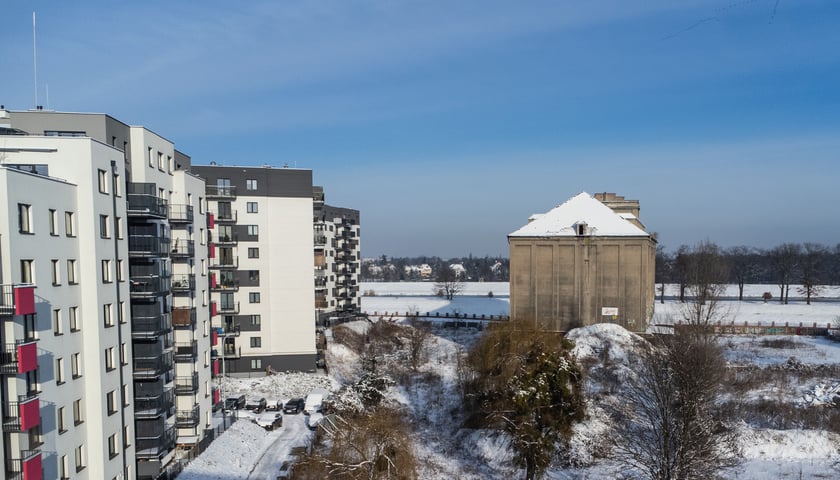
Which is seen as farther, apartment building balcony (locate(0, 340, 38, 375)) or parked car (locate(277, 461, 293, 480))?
parked car (locate(277, 461, 293, 480))

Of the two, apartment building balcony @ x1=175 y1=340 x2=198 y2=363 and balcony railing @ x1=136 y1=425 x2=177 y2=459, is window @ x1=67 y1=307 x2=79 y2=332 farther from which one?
apartment building balcony @ x1=175 y1=340 x2=198 y2=363

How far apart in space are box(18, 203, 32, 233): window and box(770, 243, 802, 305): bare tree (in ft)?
339

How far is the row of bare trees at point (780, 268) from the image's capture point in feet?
294

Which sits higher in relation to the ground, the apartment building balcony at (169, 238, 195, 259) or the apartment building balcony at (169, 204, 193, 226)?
the apartment building balcony at (169, 204, 193, 226)

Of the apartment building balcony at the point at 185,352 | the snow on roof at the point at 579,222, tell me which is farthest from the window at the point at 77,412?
the snow on roof at the point at 579,222

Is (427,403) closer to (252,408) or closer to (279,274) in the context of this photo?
(252,408)

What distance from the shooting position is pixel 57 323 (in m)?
19.4

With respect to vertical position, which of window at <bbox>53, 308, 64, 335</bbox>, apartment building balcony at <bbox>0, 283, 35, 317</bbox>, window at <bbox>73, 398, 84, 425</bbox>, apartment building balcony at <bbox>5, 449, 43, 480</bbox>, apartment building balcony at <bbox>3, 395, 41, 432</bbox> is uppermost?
apartment building balcony at <bbox>0, 283, 35, 317</bbox>

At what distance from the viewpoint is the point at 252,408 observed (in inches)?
1532

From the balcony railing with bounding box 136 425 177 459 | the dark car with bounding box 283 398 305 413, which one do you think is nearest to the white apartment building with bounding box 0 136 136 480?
the balcony railing with bounding box 136 425 177 459

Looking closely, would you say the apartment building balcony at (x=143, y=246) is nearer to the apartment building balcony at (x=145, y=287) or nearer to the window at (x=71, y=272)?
the apartment building balcony at (x=145, y=287)

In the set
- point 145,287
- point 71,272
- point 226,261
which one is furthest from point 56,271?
point 226,261

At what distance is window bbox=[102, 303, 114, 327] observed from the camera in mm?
21938

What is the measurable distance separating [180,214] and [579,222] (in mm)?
36381
